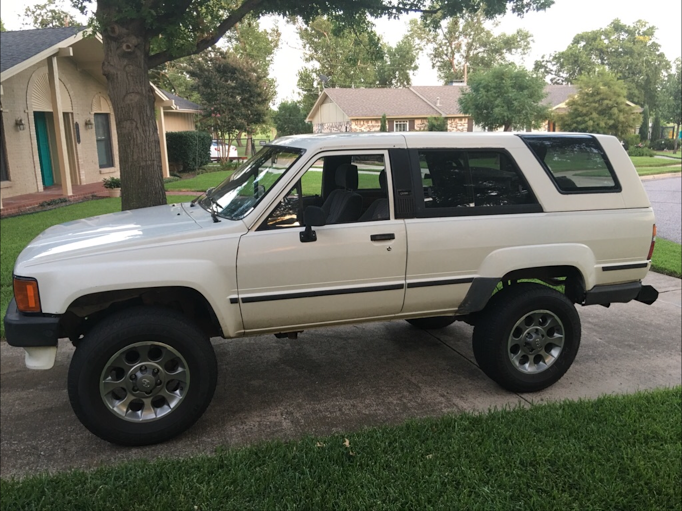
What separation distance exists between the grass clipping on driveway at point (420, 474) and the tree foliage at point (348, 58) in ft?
23.7

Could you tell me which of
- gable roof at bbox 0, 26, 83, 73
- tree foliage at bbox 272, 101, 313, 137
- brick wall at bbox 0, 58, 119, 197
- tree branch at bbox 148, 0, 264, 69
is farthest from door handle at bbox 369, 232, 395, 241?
tree foliage at bbox 272, 101, 313, 137

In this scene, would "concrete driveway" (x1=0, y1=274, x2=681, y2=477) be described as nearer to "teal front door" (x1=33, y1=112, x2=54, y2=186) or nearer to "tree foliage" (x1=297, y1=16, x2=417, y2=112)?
"tree foliage" (x1=297, y1=16, x2=417, y2=112)

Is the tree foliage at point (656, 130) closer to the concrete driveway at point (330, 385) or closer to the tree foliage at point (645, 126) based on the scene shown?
the tree foliage at point (645, 126)

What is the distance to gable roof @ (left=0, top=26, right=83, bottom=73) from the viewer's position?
1467cm

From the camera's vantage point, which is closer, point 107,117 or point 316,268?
point 316,268

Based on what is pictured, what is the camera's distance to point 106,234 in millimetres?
3982

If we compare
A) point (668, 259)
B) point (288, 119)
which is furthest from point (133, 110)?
point (288, 119)

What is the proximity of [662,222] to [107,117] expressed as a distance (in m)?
18.3

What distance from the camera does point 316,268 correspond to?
13.0 ft

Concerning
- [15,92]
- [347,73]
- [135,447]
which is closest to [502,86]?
[347,73]

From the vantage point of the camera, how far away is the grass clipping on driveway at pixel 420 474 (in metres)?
3.07

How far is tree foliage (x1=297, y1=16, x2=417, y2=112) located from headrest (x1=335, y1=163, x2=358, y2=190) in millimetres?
Result: 5190

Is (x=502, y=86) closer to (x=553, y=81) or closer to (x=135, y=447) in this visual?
(x=135, y=447)

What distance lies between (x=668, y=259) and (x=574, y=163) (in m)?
5.53
